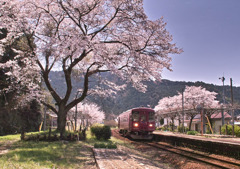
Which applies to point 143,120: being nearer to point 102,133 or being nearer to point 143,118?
point 143,118

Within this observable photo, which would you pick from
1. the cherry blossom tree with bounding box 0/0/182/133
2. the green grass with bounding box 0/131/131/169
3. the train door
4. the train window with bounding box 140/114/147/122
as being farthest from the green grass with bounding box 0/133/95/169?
the train window with bounding box 140/114/147/122

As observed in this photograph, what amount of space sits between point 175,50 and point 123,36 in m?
3.56

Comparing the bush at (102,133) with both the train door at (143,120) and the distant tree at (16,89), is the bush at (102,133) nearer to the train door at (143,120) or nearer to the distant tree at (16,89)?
the train door at (143,120)

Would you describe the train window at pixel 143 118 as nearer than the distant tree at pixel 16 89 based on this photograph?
No

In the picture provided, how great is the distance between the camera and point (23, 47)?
18.6m

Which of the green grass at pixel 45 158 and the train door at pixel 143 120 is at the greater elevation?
the train door at pixel 143 120

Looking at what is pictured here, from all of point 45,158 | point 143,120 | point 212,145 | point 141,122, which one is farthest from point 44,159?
point 143,120

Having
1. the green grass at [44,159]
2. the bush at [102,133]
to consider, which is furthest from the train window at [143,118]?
the green grass at [44,159]

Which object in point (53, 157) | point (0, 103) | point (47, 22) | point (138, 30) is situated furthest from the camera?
point (0, 103)

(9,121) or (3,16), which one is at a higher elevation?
(3,16)

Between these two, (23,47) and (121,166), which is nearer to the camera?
(121,166)

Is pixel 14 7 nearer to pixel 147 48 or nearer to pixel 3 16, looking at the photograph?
pixel 3 16

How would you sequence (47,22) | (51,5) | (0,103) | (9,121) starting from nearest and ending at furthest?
(51,5) < (47,22) < (0,103) < (9,121)

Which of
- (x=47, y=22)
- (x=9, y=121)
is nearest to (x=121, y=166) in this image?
(x=47, y=22)
